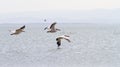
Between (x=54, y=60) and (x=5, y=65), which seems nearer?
(x=5, y=65)

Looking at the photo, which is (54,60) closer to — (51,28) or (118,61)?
(118,61)

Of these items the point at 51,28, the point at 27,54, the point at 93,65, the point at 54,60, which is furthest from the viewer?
the point at 27,54

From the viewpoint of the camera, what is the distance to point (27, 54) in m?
38.8

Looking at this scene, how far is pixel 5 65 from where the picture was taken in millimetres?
31703

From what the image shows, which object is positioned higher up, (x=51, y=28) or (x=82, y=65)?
(x=51, y=28)

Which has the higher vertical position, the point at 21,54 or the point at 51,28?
the point at 51,28

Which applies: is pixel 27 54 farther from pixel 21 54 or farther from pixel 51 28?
pixel 51 28

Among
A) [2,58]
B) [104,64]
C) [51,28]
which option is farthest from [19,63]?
[51,28]

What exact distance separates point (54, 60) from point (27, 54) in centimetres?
490

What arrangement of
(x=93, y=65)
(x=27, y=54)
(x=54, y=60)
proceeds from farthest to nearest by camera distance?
(x=27, y=54) → (x=54, y=60) → (x=93, y=65)

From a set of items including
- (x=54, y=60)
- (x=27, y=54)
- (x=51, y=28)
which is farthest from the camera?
(x=27, y=54)

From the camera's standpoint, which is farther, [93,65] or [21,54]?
[21,54]

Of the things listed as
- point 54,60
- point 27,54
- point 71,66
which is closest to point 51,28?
point 71,66

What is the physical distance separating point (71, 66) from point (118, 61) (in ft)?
10.7
